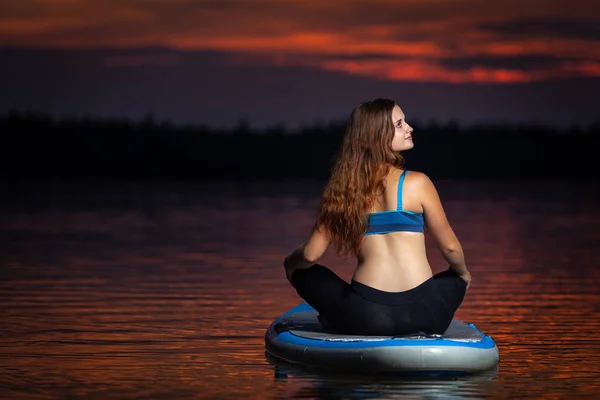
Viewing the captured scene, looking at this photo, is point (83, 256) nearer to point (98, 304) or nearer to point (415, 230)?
point (98, 304)

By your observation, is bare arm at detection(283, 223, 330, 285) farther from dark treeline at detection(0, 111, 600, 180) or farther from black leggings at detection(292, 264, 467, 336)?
dark treeline at detection(0, 111, 600, 180)

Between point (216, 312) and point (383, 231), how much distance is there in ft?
A: 11.7

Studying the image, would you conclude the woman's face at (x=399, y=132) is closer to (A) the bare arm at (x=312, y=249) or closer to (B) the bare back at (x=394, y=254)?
(B) the bare back at (x=394, y=254)

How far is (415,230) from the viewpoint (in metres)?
7.88

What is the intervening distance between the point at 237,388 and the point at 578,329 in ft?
11.4

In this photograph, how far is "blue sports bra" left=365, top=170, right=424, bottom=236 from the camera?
7836mm

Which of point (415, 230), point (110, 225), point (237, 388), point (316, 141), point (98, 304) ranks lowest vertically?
point (316, 141)

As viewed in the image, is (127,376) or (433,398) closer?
(433,398)

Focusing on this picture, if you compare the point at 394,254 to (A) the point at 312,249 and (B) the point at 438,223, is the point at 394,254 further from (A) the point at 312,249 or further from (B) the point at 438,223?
(A) the point at 312,249

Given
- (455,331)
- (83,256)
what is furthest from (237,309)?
(83,256)

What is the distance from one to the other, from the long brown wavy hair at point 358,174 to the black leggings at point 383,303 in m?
0.26

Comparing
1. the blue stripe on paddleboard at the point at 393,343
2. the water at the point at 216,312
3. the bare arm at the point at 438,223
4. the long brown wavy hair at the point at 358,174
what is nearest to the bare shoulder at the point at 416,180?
the bare arm at the point at 438,223

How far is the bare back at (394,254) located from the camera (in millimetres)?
7855

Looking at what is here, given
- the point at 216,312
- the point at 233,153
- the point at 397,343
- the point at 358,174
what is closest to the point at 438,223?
the point at 358,174
